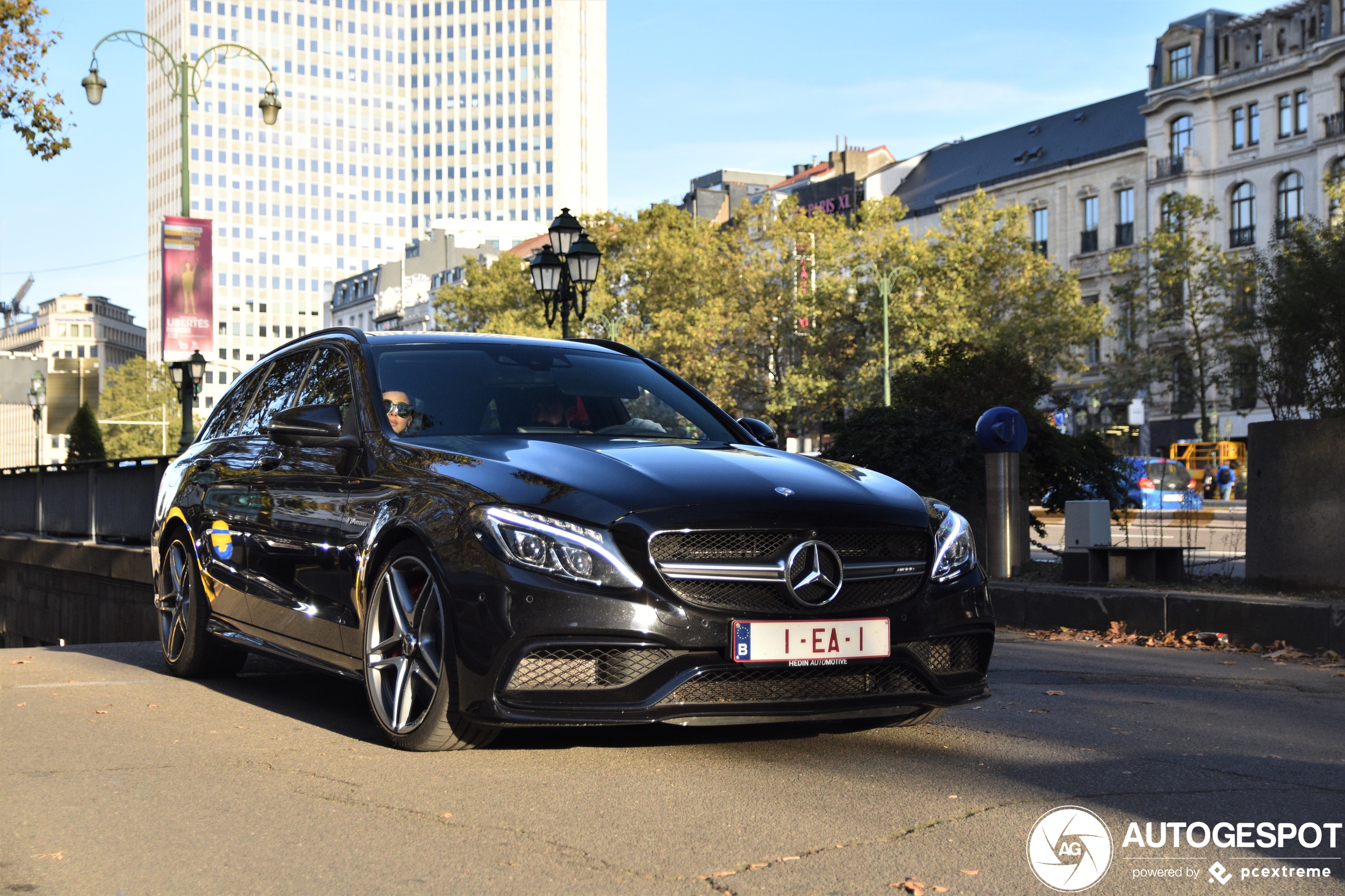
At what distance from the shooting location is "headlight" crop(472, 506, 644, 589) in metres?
4.69

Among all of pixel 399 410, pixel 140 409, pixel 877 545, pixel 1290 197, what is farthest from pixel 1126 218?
pixel 140 409

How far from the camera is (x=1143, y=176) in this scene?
66.6 metres

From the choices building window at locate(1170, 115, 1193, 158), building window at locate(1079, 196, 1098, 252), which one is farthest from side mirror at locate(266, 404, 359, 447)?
building window at locate(1079, 196, 1098, 252)

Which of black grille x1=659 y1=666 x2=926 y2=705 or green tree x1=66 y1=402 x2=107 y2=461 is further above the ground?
green tree x1=66 y1=402 x2=107 y2=461

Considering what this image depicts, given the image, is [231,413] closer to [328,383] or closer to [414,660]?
[328,383]

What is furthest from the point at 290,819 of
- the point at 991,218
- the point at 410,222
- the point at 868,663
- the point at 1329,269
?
the point at 410,222

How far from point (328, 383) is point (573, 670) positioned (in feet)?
7.87

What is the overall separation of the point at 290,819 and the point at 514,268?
6919 cm

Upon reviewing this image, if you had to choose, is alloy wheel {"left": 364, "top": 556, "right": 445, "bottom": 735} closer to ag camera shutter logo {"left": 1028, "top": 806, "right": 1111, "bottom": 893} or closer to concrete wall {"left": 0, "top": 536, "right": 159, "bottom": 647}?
ag camera shutter logo {"left": 1028, "top": 806, "right": 1111, "bottom": 893}

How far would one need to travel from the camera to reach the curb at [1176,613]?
8.39m

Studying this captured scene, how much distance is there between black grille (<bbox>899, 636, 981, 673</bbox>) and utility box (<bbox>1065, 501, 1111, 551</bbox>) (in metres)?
5.50

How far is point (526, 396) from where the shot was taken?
20.0 feet

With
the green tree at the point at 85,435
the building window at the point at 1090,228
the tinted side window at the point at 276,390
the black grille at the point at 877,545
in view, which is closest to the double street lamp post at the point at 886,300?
the building window at the point at 1090,228

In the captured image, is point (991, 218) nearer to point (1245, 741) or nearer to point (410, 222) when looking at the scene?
point (1245, 741)
